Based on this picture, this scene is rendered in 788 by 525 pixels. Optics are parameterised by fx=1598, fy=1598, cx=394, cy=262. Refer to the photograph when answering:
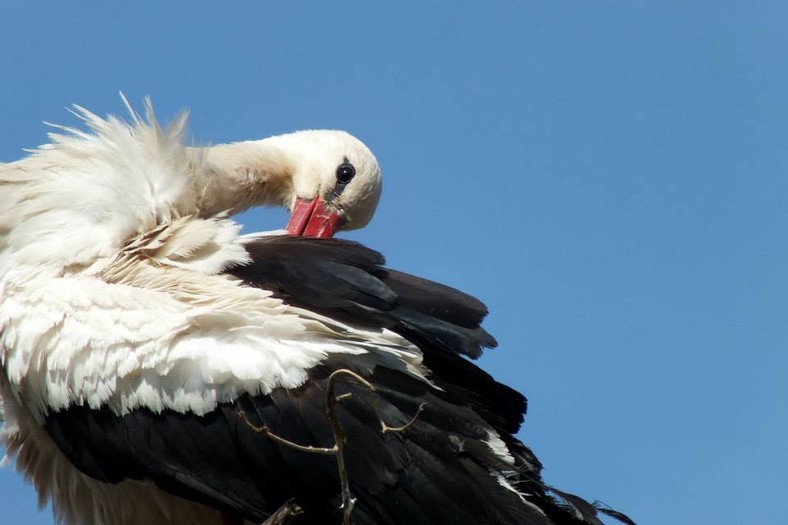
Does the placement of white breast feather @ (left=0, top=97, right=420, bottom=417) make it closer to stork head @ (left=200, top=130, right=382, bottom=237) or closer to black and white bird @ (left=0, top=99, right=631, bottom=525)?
black and white bird @ (left=0, top=99, right=631, bottom=525)

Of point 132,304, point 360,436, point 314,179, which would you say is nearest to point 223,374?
point 132,304

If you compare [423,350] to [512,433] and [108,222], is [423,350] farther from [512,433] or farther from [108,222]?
[108,222]

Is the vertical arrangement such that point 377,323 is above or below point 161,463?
above

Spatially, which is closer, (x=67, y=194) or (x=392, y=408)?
(x=392, y=408)

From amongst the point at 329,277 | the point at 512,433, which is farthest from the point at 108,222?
the point at 512,433

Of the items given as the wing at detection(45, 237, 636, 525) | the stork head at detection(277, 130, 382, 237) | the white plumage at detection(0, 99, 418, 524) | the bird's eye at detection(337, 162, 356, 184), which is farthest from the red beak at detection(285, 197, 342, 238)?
the wing at detection(45, 237, 636, 525)

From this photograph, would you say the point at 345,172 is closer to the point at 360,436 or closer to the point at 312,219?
the point at 312,219

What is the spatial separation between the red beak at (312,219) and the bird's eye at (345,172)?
154mm

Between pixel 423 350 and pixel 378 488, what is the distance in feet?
2.09

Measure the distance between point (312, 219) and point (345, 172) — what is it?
0.97 feet

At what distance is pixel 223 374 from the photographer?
6309mm

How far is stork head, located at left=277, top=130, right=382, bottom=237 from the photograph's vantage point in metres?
8.12

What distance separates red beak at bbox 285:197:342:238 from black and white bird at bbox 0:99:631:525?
106 cm

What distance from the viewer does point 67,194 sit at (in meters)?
7.04
